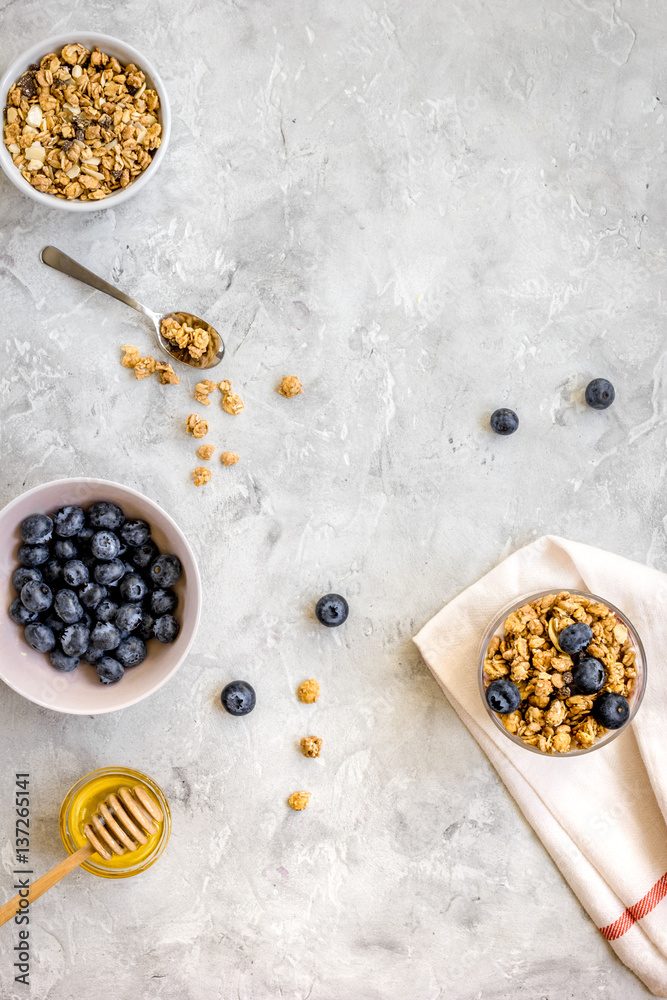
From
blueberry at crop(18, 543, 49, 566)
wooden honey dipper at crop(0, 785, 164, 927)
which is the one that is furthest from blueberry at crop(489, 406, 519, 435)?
wooden honey dipper at crop(0, 785, 164, 927)

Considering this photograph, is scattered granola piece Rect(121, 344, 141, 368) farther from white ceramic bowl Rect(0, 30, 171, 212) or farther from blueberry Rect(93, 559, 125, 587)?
blueberry Rect(93, 559, 125, 587)

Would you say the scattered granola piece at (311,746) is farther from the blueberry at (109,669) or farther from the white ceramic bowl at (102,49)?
the white ceramic bowl at (102,49)

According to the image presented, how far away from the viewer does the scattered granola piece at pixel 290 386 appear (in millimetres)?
1399

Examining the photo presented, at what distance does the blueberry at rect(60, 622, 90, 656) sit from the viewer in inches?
49.3

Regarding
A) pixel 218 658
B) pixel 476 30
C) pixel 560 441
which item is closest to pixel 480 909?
pixel 218 658

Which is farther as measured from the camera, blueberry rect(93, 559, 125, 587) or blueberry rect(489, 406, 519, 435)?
blueberry rect(489, 406, 519, 435)

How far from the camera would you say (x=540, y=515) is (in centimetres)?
146

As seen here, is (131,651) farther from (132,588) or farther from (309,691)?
(309,691)

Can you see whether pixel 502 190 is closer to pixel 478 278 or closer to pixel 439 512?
pixel 478 278

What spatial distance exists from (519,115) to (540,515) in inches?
32.6

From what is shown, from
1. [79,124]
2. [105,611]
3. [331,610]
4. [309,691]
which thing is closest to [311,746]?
[309,691]

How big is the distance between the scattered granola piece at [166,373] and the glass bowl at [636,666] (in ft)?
2.61

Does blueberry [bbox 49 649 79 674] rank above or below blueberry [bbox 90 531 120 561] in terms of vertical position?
below

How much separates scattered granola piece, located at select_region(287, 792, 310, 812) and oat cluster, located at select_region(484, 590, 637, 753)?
17.2 inches
